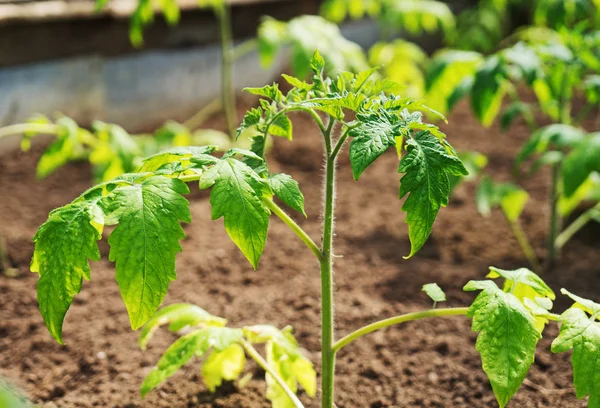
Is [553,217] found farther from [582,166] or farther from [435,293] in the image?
[435,293]

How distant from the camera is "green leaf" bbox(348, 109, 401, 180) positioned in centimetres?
124

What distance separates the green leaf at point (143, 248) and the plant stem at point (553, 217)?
6.34 feet

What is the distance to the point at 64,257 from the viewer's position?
1.25 metres

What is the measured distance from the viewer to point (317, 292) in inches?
105

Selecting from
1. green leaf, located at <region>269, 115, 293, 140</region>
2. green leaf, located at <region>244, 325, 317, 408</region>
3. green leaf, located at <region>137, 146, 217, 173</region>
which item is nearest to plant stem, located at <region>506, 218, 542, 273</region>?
green leaf, located at <region>244, 325, 317, 408</region>

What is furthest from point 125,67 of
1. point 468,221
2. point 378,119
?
point 378,119

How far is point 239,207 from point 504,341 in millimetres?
574

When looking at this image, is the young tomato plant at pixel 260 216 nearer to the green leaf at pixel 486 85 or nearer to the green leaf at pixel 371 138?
the green leaf at pixel 371 138

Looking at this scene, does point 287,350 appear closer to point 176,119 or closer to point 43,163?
point 43,163

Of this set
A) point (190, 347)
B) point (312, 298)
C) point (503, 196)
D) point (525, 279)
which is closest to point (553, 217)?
point (503, 196)

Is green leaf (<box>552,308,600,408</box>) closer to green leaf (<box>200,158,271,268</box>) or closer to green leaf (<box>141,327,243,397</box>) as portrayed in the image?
green leaf (<box>200,158,271,268</box>)

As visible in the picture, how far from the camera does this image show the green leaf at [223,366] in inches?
77.5

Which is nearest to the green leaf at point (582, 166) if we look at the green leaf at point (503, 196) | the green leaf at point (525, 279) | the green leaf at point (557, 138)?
the green leaf at point (557, 138)

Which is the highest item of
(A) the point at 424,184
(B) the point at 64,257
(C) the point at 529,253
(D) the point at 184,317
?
(A) the point at 424,184
